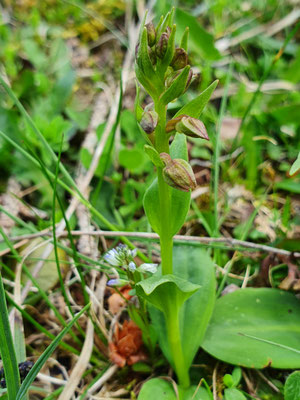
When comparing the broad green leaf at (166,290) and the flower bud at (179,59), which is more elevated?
Result: the flower bud at (179,59)

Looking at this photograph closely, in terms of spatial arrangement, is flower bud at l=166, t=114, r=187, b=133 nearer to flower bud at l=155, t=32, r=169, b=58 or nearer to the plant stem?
the plant stem

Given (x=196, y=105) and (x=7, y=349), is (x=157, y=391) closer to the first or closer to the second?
(x=7, y=349)

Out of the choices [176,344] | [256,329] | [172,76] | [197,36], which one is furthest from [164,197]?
[197,36]

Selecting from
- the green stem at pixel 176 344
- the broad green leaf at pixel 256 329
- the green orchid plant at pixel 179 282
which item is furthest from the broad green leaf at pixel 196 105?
the broad green leaf at pixel 256 329

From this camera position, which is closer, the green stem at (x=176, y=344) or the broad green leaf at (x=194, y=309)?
the green stem at (x=176, y=344)

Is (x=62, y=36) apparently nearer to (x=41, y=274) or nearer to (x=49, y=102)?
(x=49, y=102)

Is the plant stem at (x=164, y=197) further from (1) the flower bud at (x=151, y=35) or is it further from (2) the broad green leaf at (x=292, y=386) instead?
(2) the broad green leaf at (x=292, y=386)
